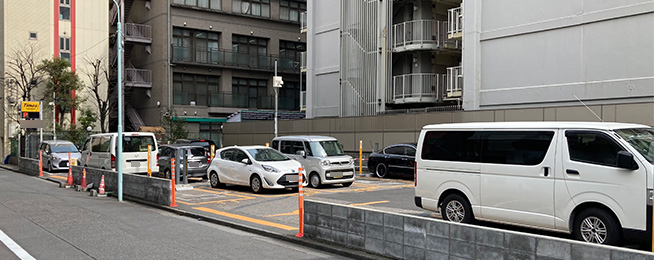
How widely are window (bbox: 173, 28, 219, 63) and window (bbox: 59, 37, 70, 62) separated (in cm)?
863

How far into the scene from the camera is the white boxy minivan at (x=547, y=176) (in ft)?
25.8

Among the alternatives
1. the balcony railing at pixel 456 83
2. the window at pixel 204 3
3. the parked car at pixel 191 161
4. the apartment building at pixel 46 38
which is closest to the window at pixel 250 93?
the window at pixel 204 3

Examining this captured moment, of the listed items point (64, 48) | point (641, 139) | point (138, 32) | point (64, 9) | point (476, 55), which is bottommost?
point (641, 139)

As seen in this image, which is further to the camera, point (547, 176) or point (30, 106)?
point (30, 106)

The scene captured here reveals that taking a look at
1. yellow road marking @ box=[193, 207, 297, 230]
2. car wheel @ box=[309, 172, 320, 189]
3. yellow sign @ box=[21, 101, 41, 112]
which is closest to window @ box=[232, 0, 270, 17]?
yellow sign @ box=[21, 101, 41, 112]

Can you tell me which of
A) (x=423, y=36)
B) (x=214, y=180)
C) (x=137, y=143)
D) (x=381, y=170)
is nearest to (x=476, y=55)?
(x=423, y=36)

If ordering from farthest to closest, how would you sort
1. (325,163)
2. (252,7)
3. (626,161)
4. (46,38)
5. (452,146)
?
(252,7), (46,38), (325,163), (452,146), (626,161)

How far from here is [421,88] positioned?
28.8 metres

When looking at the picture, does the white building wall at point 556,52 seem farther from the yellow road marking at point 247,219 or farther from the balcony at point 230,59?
the balcony at point 230,59

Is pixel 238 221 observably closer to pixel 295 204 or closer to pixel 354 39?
pixel 295 204

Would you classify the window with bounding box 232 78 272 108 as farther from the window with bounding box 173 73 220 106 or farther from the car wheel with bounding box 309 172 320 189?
the car wheel with bounding box 309 172 320 189

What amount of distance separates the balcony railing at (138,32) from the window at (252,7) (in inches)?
281

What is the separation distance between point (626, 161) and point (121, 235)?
8.56 meters

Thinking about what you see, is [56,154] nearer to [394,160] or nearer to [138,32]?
[138,32]
